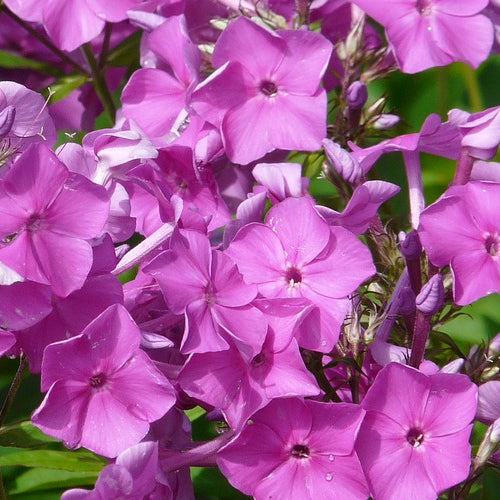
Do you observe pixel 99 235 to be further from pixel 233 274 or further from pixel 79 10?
pixel 79 10

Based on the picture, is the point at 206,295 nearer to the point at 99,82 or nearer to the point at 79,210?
the point at 79,210

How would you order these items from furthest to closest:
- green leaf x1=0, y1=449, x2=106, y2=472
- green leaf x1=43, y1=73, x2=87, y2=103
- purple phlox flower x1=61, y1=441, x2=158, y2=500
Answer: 1. green leaf x1=43, y1=73, x2=87, y2=103
2. green leaf x1=0, y1=449, x2=106, y2=472
3. purple phlox flower x1=61, y1=441, x2=158, y2=500

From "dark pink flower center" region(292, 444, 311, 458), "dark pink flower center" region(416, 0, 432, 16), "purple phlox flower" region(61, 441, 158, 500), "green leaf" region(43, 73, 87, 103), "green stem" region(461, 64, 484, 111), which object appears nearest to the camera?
"purple phlox flower" region(61, 441, 158, 500)

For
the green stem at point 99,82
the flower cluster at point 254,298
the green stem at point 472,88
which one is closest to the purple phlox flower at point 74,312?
the flower cluster at point 254,298

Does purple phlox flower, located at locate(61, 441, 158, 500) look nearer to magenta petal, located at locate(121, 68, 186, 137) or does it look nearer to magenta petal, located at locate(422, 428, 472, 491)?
magenta petal, located at locate(422, 428, 472, 491)

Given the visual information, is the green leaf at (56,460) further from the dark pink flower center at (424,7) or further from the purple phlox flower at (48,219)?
the dark pink flower center at (424,7)

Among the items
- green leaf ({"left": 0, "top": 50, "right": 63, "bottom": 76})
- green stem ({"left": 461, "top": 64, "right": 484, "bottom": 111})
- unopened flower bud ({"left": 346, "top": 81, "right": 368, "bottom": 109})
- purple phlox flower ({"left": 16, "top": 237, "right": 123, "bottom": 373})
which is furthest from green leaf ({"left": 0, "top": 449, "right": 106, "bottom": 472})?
green stem ({"left": 461, "top": 64, "right": 484, "bottom": 111})

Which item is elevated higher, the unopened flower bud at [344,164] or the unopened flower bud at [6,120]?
the unopened flower bud at [6,120]

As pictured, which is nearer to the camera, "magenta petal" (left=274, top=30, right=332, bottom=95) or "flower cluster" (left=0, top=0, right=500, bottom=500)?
"flower cluster" (left=0, top=0, right=500, bottom=500)
